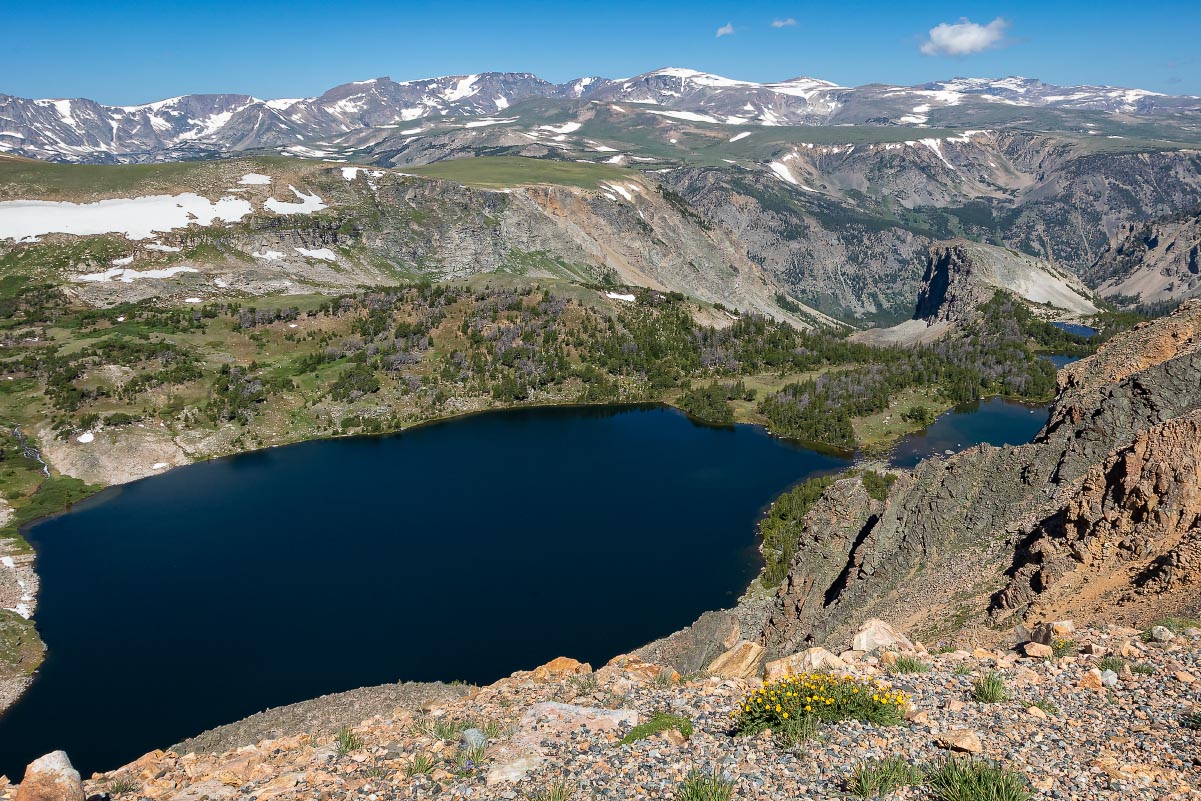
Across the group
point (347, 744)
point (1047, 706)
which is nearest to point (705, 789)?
point (1047, 706)

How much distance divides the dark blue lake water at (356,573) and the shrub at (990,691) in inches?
1121

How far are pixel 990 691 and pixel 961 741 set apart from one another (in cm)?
216

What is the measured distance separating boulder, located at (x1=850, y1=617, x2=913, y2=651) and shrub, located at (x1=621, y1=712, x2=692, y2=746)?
18.9 feet

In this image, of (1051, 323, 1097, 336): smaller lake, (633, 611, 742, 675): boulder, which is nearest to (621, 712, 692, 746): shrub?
(633, 611, 742, 675): boulder

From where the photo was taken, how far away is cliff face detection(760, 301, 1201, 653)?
1948 cm

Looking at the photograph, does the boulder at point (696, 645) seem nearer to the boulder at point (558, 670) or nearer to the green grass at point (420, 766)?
the boulder at point (558, 670)

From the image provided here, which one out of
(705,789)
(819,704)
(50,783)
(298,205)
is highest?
(298,205)

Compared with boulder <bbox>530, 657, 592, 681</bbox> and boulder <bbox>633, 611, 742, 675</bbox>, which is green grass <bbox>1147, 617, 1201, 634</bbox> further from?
boulder <bbox>633, 611, 742, 675</bbox>

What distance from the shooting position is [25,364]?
7812cm

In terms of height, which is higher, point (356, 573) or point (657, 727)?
point (657, 727)

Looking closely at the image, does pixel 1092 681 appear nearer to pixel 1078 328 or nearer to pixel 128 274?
pixel 128 274

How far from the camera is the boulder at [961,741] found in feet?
34.2

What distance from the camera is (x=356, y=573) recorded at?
47656mm

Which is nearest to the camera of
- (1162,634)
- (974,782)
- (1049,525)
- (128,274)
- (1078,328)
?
(974,782)
